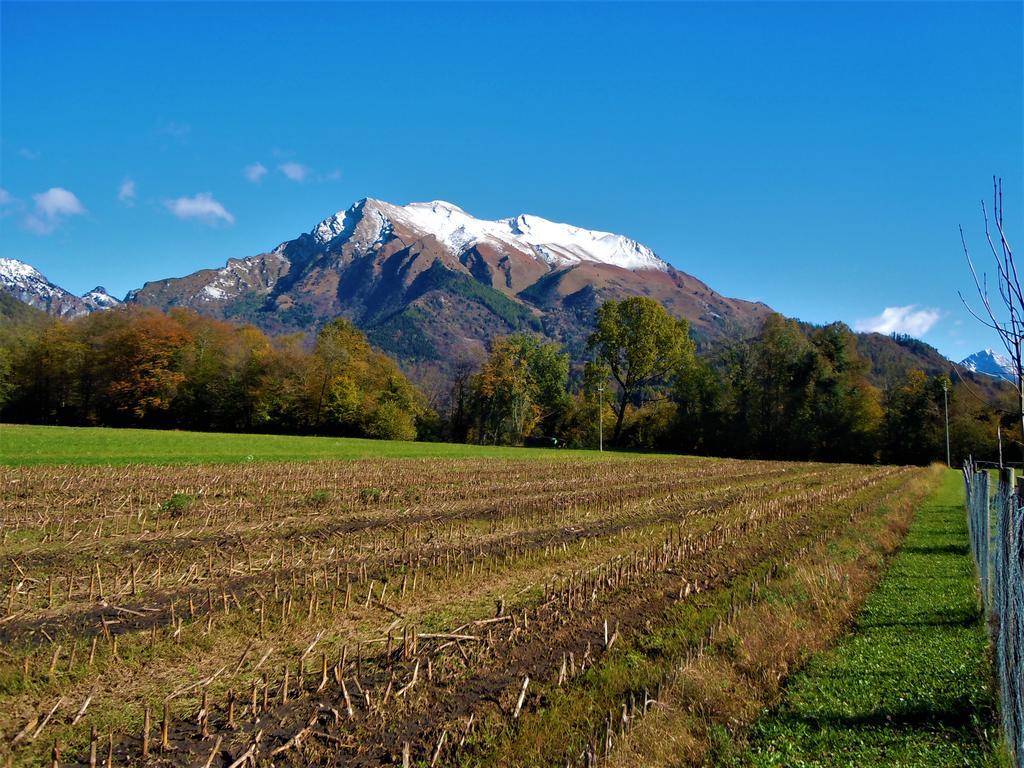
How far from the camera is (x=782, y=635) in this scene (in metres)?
8.56

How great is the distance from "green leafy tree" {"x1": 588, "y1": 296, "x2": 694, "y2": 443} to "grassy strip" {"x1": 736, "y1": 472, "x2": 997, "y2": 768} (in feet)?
202

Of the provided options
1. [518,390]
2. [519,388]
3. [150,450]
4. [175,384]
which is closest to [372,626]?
[150,450]

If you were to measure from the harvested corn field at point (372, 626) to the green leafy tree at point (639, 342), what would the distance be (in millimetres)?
52555

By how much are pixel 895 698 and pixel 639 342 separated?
65.9 m

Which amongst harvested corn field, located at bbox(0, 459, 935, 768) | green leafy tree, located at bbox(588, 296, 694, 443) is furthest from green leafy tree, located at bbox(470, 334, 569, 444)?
harvested corn field, located at bbox(0, 459, 935, 768)

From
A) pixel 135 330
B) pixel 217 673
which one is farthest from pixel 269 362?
pixel 217 673

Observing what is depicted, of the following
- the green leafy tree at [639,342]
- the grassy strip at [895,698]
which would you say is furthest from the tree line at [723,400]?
the grassy strip at [895,698]

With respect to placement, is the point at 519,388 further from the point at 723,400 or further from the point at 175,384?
the point at 175,384

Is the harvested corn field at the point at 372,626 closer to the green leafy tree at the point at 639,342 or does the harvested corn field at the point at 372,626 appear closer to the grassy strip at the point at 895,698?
the grassy strip at the point at 895,698

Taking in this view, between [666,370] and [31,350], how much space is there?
79485mm

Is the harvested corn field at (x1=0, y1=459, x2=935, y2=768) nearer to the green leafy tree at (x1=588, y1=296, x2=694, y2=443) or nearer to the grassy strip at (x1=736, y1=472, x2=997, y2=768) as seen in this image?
the grassy strip at (x1=736, y1=472, x2=997, y2=768)

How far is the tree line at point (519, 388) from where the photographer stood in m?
68.4

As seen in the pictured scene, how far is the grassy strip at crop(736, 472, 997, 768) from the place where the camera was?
18.8ft

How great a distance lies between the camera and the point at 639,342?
71.2m
